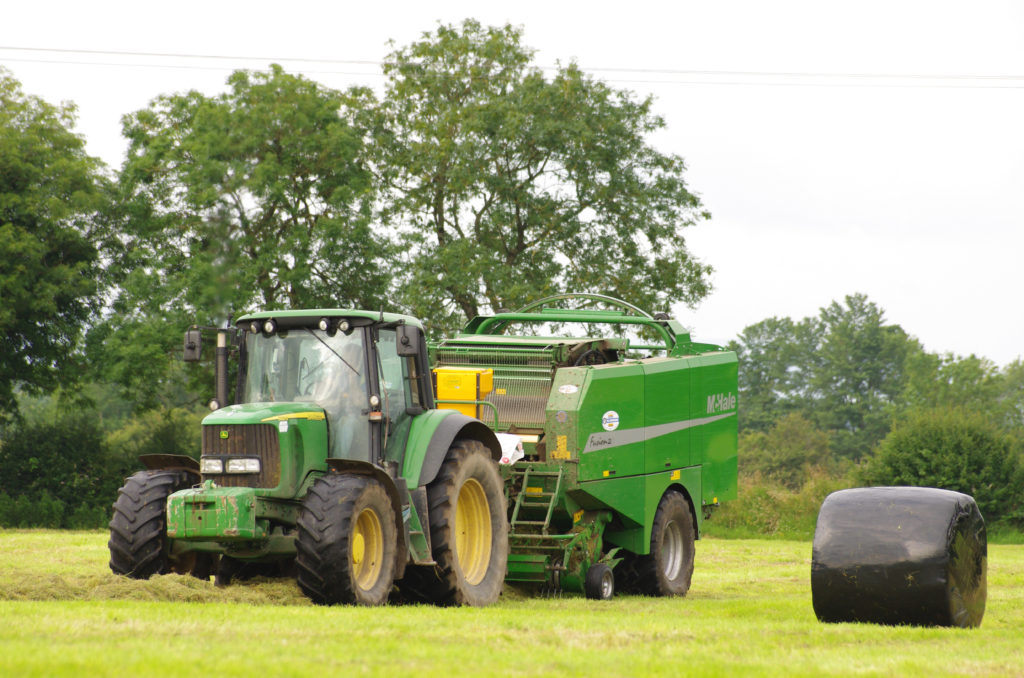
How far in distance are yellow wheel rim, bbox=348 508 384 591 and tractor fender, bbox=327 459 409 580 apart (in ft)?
0.61

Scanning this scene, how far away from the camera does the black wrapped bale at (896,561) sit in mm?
9742

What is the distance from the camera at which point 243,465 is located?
1039cm

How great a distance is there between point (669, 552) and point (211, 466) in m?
6.67

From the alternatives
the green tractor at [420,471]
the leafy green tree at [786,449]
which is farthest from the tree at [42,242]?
the leafy green tree at [786,449]

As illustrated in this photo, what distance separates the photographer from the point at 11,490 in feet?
114

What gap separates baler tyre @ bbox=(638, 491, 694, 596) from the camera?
48.1 feet

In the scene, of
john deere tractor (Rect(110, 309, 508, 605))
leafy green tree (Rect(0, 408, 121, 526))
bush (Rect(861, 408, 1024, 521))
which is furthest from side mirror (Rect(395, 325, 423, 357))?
bush (Rect(861, 408, 1024, 521))

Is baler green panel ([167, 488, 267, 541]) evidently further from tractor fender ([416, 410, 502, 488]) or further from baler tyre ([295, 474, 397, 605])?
tractor fender ([416, 410, 502, 488])

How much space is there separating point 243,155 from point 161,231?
9.14 ft

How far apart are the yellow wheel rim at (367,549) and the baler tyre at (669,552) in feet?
16.3

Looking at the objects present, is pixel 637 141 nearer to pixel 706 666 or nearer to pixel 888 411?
A: pixel 706 666

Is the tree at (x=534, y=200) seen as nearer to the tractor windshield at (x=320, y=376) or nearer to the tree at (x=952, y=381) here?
the tractor windshield at (x=320, y=376)

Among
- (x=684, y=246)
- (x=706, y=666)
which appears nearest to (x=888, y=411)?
(x=684, y=246)

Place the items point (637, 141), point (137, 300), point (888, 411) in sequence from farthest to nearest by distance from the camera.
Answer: point (888, 411) < point (637, 141) < point (137, 300)
